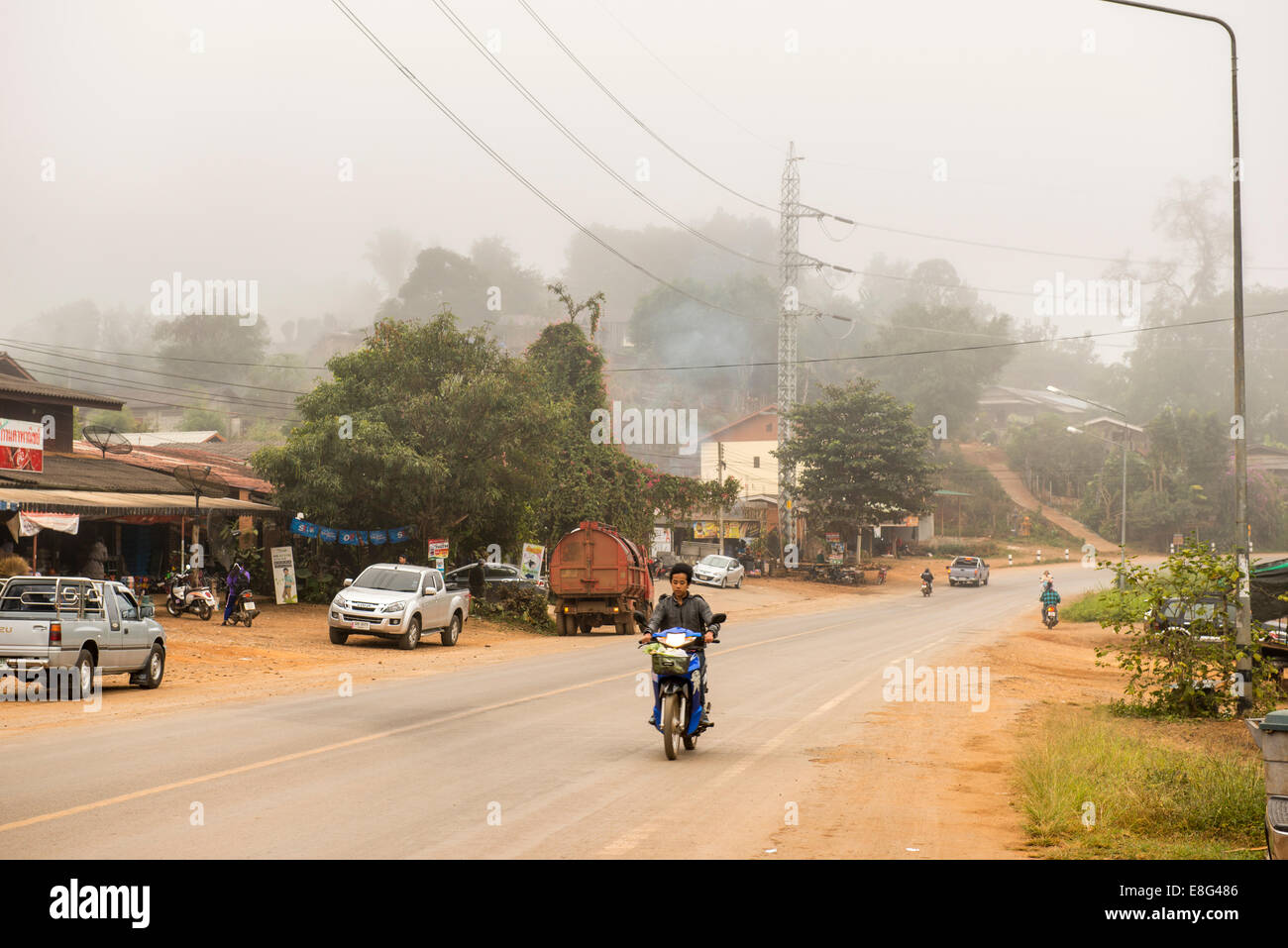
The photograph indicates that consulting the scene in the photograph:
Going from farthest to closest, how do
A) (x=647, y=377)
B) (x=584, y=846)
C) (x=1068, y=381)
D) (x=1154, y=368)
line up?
(x=1068, y=381)
(x=647, y=377)
(x=1154, y=368)
(x=584, y=846)

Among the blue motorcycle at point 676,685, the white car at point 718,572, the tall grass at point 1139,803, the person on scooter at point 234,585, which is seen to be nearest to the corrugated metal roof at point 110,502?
the person on scooter at point 234,585

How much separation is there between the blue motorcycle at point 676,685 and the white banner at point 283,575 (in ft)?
81.2

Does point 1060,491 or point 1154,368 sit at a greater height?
point 1154,368

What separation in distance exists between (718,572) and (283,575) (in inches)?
1042

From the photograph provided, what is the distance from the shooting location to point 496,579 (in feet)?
143

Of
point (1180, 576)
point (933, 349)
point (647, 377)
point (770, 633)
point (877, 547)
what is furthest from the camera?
point (647, 377)

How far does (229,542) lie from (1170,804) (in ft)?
104

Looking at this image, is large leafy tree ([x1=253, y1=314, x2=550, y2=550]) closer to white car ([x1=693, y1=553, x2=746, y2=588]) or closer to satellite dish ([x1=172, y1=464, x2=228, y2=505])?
satellite dish ([x1=172, y1=464, x2=228, y2=505])

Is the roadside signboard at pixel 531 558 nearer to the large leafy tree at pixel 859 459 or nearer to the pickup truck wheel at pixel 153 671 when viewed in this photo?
the pickup truck wheel at pixel 153 671

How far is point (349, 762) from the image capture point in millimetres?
10664

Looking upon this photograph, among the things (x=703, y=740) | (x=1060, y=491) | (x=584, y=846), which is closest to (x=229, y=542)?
(x=703, y=740)

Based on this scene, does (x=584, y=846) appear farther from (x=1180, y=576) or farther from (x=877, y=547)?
(x=877, y=547)

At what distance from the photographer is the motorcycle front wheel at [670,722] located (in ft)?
36.9

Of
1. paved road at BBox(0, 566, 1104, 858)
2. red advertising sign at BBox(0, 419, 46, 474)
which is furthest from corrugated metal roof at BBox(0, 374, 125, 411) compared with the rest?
paved road at BBox(0, 566, 1104, 858)
